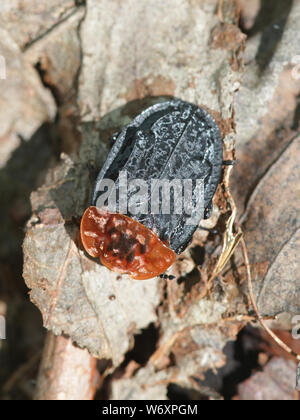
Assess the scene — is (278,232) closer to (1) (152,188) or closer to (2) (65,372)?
(1) (152,188)

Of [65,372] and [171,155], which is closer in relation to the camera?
[171,155]

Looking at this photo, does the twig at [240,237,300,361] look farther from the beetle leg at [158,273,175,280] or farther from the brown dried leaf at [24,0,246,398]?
the beetle leg at [158,273,175,280]

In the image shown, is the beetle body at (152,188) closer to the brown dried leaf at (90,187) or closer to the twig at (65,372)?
the brown dried leaf at (90,187)

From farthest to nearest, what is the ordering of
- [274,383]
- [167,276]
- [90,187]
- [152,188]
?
[274,383] → [90,187] → [167,276] → [152,188]

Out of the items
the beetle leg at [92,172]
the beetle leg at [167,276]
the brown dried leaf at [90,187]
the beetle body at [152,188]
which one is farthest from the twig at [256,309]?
the beetle leg at [92,172]

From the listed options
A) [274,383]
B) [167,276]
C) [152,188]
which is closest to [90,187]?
[152,188]

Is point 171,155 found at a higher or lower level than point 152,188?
higher

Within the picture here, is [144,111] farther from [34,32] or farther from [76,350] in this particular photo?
[76,350]

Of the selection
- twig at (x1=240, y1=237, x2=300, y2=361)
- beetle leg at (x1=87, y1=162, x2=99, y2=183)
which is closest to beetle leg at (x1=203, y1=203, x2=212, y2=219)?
twig at (x1=240, y1=237, x2=300, y2=361)
